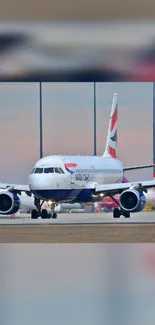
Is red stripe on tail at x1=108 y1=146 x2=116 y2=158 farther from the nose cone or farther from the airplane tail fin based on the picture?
the nose cone

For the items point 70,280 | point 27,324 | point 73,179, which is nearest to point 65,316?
point 27,324

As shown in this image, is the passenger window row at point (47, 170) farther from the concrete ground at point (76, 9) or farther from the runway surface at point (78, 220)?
the concrete ground at point (76, 9)

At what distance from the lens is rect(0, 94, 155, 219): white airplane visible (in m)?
13.2

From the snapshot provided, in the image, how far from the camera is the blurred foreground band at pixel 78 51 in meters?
3.24

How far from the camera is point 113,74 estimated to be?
361 centimetres

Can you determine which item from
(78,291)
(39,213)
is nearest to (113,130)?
(39,213)

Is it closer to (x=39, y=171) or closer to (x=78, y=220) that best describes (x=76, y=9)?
(x=39, y=171)

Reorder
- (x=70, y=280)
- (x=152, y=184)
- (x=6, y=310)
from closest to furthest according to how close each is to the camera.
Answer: (x=6, y=310) < (x=70, y=280) < (x=152, y=184)

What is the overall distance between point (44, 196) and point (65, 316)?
11.6 m

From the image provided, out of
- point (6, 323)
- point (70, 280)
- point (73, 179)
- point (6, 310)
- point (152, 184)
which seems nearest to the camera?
point (6, 323)

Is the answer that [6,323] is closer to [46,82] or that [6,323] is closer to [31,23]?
[31,23]

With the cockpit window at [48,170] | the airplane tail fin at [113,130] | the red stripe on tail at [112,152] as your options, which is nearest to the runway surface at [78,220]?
the cockpit window at [48,170]

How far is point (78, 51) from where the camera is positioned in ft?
11.4

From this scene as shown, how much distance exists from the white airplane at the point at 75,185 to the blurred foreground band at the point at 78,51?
926 centimetres
